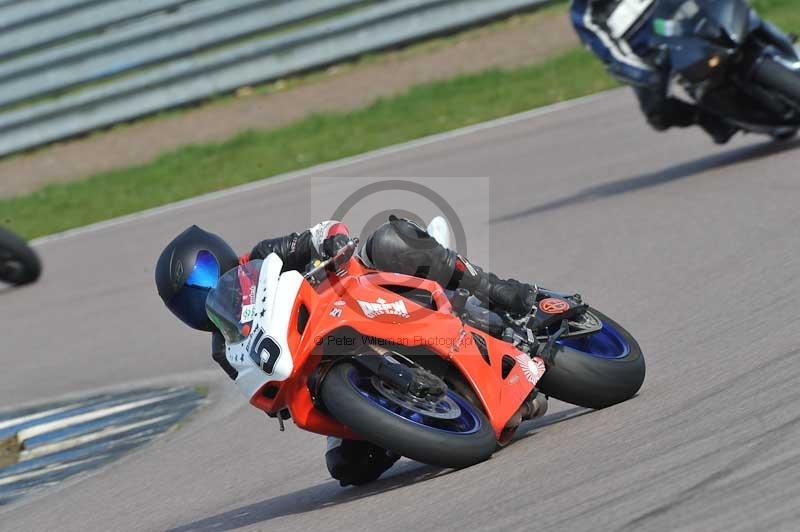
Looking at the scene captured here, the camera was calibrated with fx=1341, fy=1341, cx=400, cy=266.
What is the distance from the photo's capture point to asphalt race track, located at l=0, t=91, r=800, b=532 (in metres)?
3.68

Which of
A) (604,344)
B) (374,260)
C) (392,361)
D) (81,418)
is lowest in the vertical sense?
(81,418)

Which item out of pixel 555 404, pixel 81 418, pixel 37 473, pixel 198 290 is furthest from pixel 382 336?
pixel 81 418

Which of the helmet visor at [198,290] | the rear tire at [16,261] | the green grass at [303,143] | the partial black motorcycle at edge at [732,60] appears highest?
the helmet visor at [198,290]

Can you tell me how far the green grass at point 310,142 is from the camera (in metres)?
13.4

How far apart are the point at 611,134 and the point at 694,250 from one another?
170 inches

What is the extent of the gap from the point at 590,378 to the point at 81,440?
295cm

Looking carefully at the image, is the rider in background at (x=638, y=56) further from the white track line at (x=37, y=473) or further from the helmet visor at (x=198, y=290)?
the helmet visor at (x=198, y=290)

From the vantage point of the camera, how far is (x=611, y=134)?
38.3 feet

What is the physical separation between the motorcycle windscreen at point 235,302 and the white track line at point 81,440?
7.85ft

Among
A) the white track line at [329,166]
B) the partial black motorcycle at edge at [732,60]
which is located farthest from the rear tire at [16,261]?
the partial black motorcycle at edge at [732,60]

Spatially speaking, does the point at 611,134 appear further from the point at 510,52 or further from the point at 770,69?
the point at 510,52

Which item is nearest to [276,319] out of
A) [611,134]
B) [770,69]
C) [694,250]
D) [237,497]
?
[237,497]

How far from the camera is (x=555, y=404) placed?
5.56 metres

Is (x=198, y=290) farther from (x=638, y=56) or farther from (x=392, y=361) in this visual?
(x=638, y=56)
